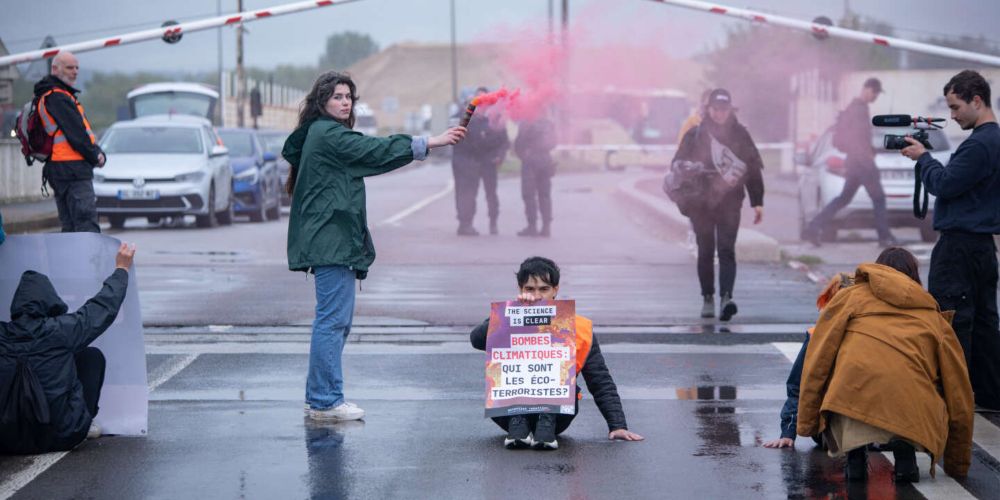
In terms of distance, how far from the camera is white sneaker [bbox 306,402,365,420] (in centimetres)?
723

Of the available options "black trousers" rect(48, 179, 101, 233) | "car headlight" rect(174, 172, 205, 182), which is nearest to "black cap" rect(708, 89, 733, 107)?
"black trousers" rect(48, 179, 101, 233)

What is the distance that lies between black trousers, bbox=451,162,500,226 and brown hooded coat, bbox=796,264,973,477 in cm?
1416

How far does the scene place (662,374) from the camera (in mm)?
8781

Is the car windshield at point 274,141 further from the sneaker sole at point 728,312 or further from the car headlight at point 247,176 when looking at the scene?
the sneaker sole at point 728,312

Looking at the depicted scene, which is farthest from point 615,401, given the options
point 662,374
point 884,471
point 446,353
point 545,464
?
point 446,353

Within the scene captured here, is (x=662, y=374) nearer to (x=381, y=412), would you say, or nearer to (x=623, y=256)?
(x=381, y=412)

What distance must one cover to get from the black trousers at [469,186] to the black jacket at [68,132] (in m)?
8.48

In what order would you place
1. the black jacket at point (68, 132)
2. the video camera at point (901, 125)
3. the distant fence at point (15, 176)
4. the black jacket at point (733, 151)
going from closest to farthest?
1. the video camera at point (901, 125)
2. the black jacket at point (733, 151)
3. the black jacket at point (68, 132)
4. the distant fence at point (15, 176)

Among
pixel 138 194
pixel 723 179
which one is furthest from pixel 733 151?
pixel 138 194

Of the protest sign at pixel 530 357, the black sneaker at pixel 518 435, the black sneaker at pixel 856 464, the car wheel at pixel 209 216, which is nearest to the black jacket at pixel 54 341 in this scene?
the protest sign at pixel 530 357

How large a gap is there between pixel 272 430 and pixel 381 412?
71 cm

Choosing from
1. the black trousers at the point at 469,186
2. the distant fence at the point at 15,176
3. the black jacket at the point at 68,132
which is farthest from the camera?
the distant fence at the point at 15,176

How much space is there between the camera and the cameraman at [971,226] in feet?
23.9

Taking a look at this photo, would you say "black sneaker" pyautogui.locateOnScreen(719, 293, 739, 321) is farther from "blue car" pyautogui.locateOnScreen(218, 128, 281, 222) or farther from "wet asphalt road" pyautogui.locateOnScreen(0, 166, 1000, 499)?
"blue car" pyautogui.locateOnScreen(218, 128, 281, 222)
